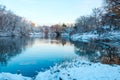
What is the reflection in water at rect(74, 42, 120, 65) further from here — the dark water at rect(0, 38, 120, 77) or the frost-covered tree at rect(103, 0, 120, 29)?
the frost-covered tree at rect(103, 0, 120, 29)

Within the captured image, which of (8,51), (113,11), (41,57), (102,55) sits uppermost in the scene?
(113,11)

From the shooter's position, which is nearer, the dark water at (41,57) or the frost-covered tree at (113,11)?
the dark water at (41,57)

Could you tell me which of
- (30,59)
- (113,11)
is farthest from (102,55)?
(30,59)

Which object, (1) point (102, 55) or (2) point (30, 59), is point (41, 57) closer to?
(2) point (30, 59)

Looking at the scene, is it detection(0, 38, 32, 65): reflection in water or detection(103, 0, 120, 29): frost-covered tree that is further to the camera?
detection(103, 0, 120, 29): frost-covered tree

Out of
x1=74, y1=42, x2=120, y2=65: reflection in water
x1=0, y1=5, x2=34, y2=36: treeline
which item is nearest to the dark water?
x1=74, y1=42, x2=120, y2=65: reflection in water

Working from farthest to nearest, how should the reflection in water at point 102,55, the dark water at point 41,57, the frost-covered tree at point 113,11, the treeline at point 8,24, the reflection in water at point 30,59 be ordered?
the treeline at point 8,24, the frost-covered tree at point 113,11, the reflection in water at point 102,55, the dark water at point 41,57, the reflection in water at point 30,59

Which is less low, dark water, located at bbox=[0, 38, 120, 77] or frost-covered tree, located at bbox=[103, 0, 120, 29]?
frost-covered tree, located at bbox=[103, 0, 120, 29]

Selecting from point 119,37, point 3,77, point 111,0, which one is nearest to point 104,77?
point 3,77

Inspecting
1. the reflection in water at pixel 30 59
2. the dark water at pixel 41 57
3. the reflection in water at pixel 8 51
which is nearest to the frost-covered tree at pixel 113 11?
the dark water at pixel 41 57

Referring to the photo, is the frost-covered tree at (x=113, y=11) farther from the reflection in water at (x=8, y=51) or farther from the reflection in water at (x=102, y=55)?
the reflection in water at (x=8, y=51)

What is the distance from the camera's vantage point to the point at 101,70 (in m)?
11.3

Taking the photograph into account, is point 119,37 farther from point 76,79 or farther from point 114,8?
point 76,79

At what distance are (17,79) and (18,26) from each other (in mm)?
99487
